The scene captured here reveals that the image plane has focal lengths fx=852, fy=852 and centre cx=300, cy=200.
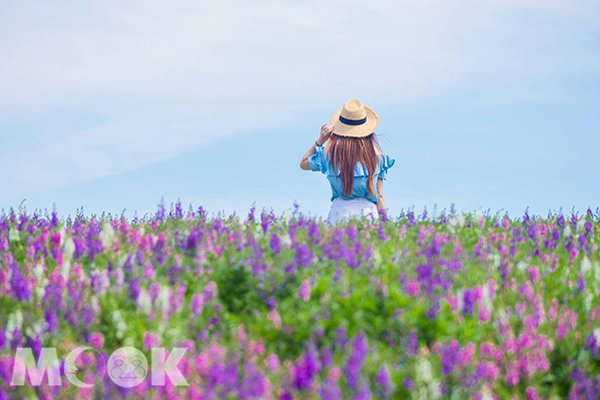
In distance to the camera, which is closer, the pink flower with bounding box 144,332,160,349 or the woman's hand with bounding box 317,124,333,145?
the pink flower with bounding box 144,332,160,349

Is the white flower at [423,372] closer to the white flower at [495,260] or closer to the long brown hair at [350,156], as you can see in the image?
the white flower at [495,260]

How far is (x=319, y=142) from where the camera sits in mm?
13906

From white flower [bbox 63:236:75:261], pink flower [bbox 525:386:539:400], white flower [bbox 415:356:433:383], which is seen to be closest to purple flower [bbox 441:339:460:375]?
white flower [bbox 415:356:433:383]

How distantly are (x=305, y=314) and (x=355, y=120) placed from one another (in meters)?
8.49

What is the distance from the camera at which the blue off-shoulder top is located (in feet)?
43.4

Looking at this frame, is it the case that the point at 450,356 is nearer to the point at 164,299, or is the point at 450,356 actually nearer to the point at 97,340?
the point at 164,299

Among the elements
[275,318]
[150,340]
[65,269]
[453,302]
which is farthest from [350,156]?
[150,340]

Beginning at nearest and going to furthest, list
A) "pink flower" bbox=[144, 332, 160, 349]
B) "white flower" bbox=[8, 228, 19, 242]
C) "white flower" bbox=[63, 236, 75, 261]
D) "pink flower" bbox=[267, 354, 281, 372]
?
"pink flower" bbox=[267, 354, 281, 372] < "pink flower" bbox=[144, 332, 160, 349] < "white flower" bbox=[63, 236, 75, 261] < "white flower" bbox=[8, 228, 19, 242]

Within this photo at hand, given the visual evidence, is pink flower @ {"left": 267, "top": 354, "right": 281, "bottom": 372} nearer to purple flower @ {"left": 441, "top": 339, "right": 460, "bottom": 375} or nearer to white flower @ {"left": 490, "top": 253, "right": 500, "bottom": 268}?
purple flower @ {"left": 441, "top": 339, "right": 460, "bottom": 375}

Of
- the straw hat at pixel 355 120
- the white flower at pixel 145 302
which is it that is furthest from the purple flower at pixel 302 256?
the straw hat at pixel 355 120

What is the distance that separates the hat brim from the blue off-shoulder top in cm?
41

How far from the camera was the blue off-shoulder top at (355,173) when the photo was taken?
13242 millimetres

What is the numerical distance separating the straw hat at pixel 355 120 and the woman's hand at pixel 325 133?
0.10 meters

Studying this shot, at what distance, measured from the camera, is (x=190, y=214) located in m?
9.99
